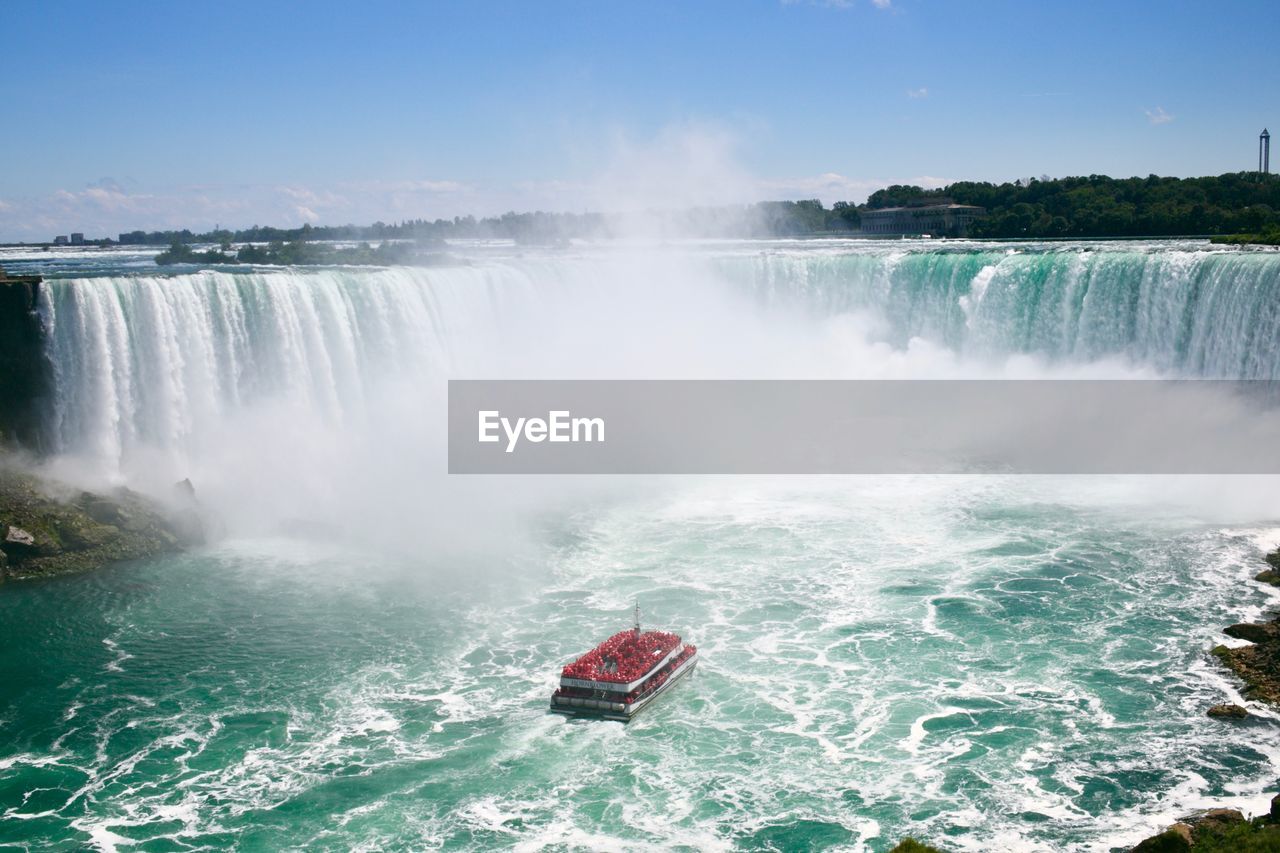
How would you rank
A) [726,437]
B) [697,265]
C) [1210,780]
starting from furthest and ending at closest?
[697,265] < [726,437] < [1210,780]

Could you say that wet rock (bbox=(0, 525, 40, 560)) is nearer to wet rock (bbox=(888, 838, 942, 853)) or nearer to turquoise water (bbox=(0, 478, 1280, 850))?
turquoise water (bbox=(0, 478, 1280, 850))

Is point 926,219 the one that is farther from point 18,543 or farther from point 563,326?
point 18,543

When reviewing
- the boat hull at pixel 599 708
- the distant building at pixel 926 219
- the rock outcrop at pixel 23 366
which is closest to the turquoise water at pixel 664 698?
the boat hull at pixel 599 708

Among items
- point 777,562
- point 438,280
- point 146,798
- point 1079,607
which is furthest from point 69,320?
point 1079,607

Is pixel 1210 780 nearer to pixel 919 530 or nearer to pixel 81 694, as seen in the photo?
pixel 919 530

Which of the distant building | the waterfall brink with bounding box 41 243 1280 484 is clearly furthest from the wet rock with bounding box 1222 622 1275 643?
the distant building

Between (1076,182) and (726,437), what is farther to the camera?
(1076,182)
